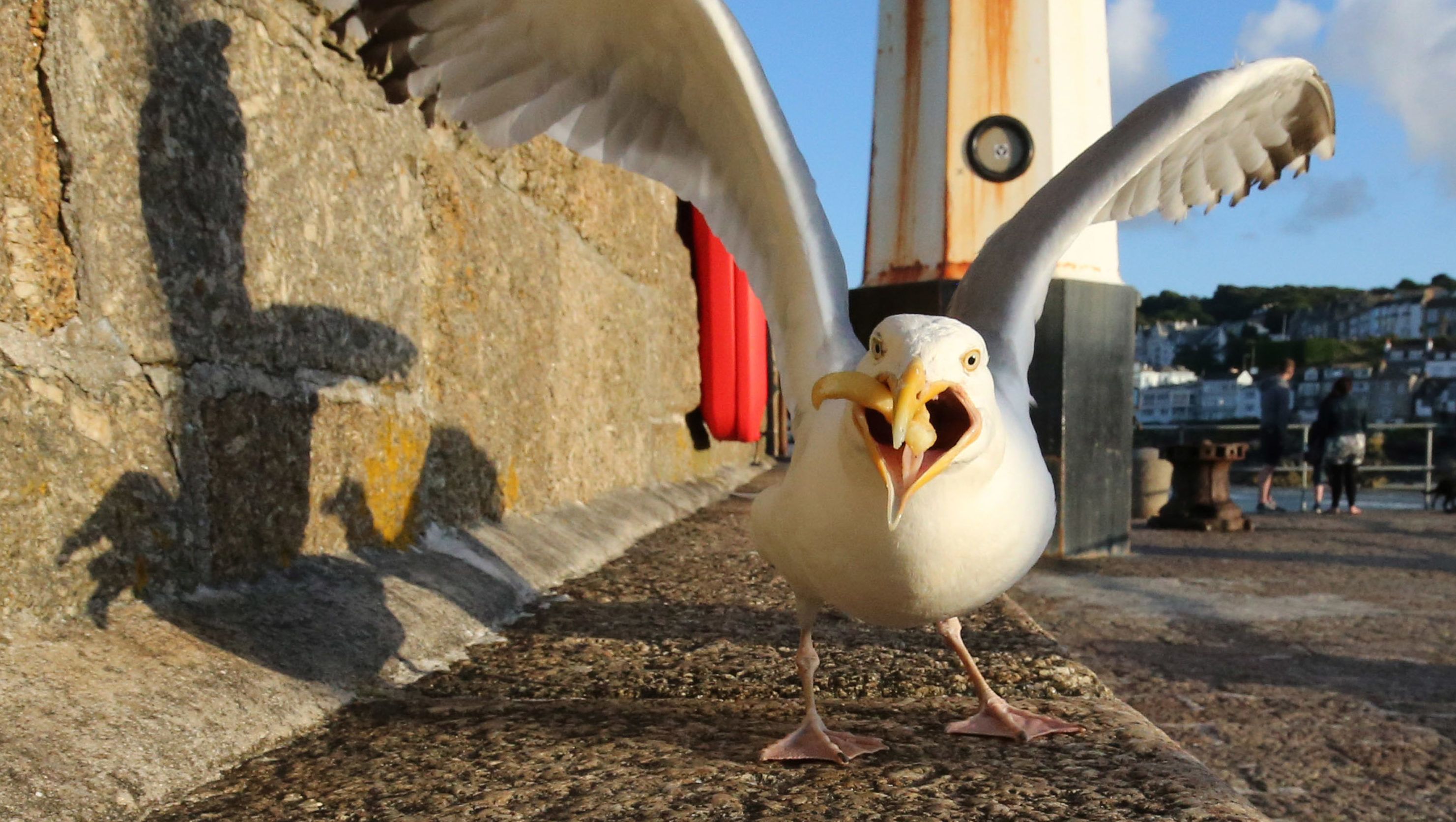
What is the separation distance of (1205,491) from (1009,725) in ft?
17.7

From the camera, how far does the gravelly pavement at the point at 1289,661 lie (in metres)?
2.01

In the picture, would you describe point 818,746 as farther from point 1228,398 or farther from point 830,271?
point 1228,398

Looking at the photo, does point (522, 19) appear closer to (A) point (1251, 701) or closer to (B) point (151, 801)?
(B) point (151, 801)

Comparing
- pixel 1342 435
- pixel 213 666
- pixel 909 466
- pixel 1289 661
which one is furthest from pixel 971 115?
pixel 1342 435

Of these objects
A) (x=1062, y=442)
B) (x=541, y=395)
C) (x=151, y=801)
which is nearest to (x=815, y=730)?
(x=151, y=801)

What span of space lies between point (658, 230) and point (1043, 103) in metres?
1.68

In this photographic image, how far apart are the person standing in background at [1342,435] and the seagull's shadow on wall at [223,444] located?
8816 mm

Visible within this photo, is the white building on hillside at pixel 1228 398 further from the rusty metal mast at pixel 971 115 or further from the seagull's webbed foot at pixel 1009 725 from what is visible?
the seagull's webbed foot at pixel 1009 725

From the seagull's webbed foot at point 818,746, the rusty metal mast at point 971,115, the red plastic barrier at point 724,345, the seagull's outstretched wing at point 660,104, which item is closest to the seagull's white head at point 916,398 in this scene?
the seagull's webbed foot at point 818,746

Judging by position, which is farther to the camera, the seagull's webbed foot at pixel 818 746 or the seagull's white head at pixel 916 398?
the seagull's webbed foot at pixel 818 746

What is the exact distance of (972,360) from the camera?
4.38ft

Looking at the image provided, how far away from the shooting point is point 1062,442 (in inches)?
178

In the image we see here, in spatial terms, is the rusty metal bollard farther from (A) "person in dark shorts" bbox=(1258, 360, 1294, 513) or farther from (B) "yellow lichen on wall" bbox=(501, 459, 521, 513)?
(B) "yellow lichen on wall" bbox=(501, 459, 521, 513)

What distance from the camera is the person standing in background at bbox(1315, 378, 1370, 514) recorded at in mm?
8961
